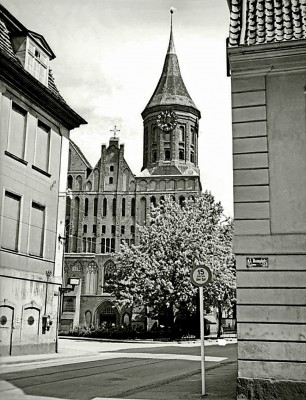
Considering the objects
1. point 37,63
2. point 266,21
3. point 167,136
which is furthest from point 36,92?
point 167,136

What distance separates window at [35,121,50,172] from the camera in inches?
874

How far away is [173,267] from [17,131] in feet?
80.0

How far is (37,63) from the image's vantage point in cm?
2252

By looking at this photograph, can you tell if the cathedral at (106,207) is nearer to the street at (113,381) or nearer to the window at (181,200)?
the window at (181,200)

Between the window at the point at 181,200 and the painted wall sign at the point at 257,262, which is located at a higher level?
the window at the point at 181,200

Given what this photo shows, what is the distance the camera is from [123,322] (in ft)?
213

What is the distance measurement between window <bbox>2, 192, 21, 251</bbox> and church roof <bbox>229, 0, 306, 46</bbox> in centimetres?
1214

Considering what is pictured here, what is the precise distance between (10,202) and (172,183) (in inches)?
1988

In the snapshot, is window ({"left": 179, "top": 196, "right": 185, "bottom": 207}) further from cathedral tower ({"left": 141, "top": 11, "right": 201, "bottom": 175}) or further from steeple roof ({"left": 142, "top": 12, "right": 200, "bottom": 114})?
steeple roof ({"left": 142, "top": 12, "right": 200, "bottom": 114})

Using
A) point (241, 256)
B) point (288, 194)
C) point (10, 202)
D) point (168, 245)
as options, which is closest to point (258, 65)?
point (288, 194)

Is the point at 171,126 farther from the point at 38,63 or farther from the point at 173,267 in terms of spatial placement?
the point at 38,63

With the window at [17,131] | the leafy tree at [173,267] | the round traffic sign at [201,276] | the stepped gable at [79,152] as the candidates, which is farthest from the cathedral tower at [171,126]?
the round traffic sign at [201,276]

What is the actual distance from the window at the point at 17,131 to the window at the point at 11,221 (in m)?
1.72

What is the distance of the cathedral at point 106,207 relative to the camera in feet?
220
